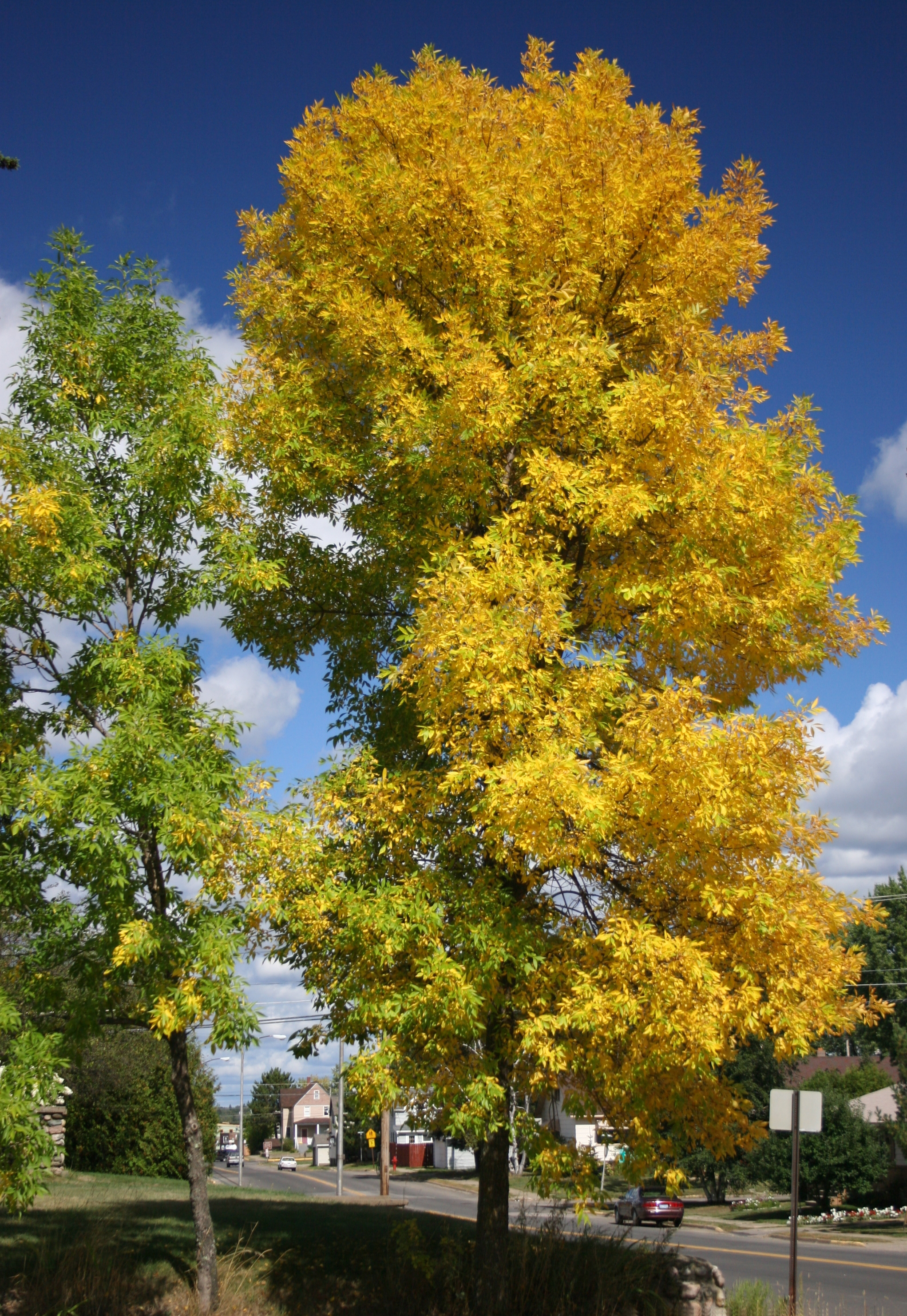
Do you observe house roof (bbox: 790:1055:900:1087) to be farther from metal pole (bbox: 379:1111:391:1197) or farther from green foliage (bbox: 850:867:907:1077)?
metal pole (bbox: 379:1111:391:1197)

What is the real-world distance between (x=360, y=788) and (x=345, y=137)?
24.8ft

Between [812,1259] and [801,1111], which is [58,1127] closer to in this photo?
[812,1259]

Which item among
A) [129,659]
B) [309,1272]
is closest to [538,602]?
[129,659]

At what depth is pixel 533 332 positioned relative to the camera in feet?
29.8

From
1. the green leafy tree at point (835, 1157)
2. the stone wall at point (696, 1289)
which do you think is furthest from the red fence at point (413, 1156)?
the stone wall at point (696, 1289)

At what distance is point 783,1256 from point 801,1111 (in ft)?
45.3

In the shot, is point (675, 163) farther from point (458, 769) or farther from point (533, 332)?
point (458, 769)

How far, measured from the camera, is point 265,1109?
13412 centimetres

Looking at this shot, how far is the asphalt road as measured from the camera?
43.2 ft

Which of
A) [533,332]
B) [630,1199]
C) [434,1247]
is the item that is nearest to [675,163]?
Answer: [533,332]

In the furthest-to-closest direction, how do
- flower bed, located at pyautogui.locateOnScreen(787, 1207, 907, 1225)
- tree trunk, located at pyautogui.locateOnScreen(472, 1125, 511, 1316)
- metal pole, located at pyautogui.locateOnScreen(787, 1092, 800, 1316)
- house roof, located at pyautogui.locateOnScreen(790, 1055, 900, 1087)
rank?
house roof, located at pyautogui.locateOnScreen(790, 1055, 900, 1087), flower bed, located at pyautogui.locateOnScreen(787, 1207, 907, 1225), metal pole, located at pyautogui.locateOnScreen(787, 1092, 800, 1316), tree trunk, located at pyautogui.locateOnScreen(472, 1125, 511, 1316)

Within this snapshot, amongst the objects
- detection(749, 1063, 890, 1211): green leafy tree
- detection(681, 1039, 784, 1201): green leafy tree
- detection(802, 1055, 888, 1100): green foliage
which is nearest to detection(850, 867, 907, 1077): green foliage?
detection(802, 1055, 888, 1100): green foliage

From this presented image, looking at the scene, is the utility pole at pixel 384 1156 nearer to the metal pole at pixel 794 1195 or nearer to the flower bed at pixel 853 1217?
the metal pole at pixel 794 1195

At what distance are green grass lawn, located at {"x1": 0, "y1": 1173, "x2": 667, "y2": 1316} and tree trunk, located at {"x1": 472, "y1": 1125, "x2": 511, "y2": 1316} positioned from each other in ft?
1.82
